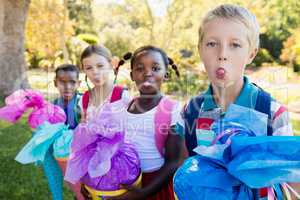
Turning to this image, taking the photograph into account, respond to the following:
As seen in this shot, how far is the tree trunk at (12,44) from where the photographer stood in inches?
357

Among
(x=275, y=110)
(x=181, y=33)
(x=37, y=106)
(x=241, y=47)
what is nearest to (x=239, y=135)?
(x=275, y=110)

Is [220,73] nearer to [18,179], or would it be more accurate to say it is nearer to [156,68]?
[156,68]

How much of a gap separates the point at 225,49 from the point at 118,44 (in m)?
17.3

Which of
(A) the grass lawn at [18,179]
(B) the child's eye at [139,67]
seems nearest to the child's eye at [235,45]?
(B) the child's eye at [139,67]

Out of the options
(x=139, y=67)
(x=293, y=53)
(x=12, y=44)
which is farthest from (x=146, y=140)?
(x=293, y=53)

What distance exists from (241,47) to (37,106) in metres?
1.56

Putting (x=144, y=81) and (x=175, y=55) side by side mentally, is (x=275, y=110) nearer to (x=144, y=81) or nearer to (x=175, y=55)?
(x=144, y=81)

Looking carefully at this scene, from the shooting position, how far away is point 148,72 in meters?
2.02

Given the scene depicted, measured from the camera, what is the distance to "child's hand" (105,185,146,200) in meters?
1.76

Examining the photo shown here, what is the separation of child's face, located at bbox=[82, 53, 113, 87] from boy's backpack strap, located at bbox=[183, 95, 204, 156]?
108 centimetres

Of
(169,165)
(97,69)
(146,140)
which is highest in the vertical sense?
(97,69)

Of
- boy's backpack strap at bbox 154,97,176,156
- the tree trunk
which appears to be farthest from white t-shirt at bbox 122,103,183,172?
the tree trunk

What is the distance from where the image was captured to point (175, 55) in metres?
13.3

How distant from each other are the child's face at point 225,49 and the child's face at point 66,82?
184 centimetres
